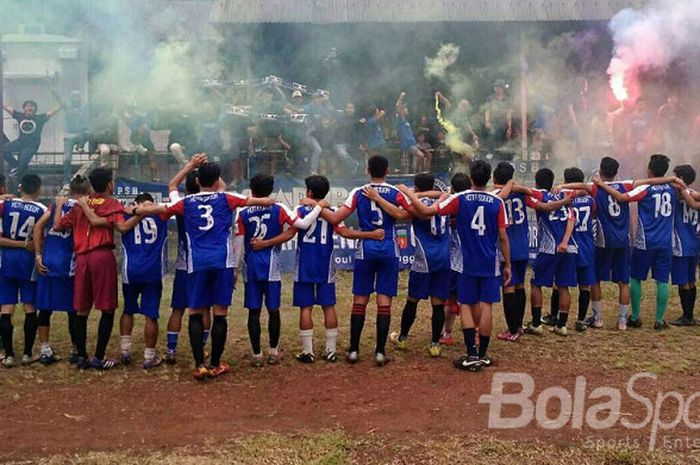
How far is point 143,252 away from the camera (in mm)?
6512

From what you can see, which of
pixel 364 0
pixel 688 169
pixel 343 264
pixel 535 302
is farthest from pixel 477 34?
pixel 535 302

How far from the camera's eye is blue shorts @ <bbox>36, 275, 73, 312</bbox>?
22.3ft

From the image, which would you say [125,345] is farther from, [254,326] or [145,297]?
[254,326]

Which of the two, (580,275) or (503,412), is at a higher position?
(580,275)

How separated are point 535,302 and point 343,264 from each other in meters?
4.92

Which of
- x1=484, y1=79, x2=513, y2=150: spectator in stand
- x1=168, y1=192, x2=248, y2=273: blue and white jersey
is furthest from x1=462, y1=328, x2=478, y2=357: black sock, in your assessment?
x1=484, y1=79, x2=513, y2=150: spectator in stand

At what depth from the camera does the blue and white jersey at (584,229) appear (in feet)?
25.9

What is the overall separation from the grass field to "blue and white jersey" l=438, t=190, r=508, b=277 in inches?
40.8

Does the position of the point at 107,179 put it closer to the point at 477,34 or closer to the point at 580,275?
the point at 580,275

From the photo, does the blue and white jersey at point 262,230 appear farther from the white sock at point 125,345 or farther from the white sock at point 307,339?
the white sock at point 125,345

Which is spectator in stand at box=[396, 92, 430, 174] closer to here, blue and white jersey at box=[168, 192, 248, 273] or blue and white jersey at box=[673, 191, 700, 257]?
blue and white jersey at box=[673, 191, 700, 257]

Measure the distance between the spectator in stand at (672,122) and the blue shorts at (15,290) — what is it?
13.9 m

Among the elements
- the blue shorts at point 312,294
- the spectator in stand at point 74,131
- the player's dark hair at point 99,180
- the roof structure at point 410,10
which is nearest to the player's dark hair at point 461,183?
the blue shorts at point 312,294

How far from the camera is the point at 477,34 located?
16.4 metres
